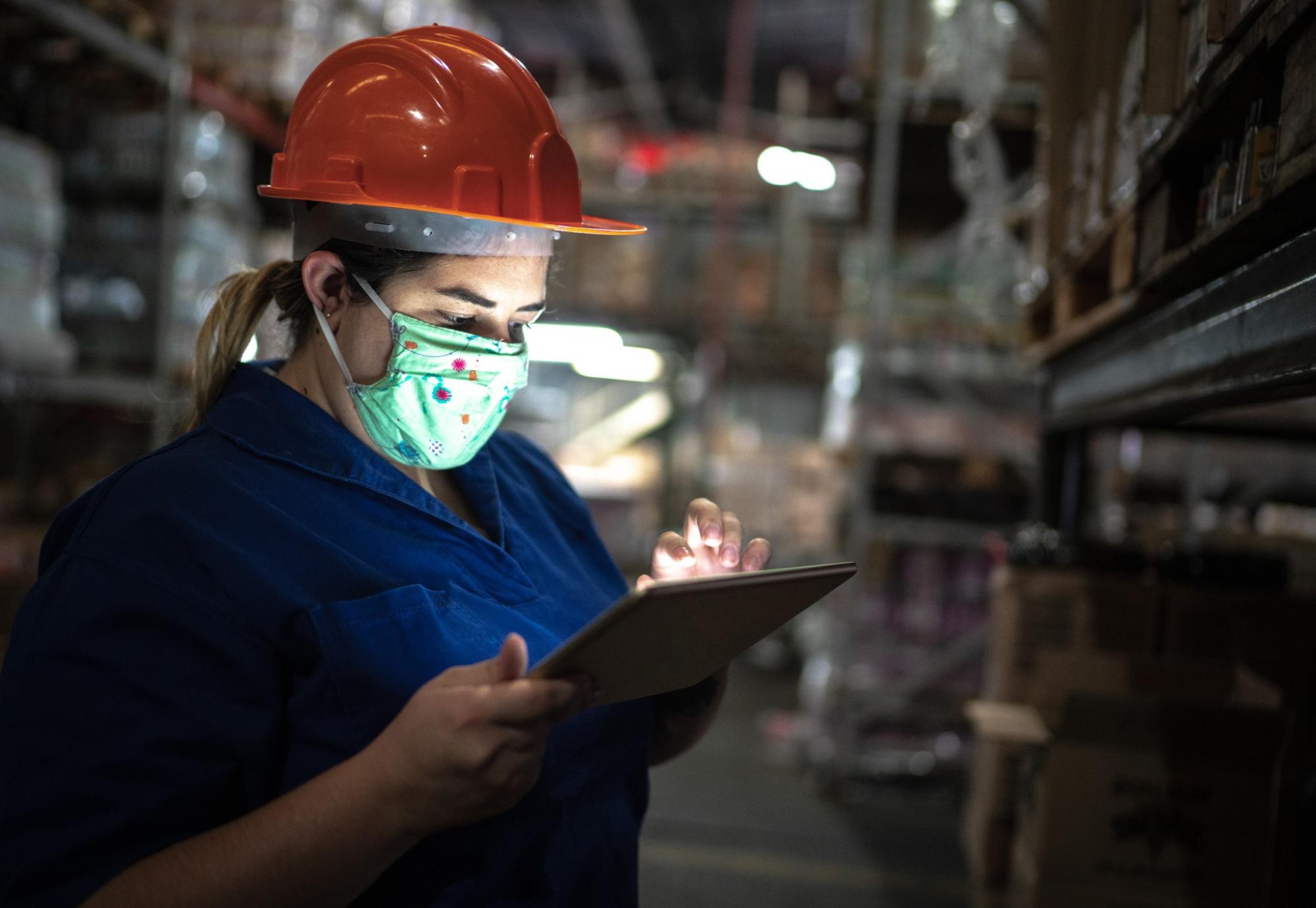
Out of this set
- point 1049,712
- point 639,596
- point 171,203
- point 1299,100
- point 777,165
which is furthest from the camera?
point 777,165

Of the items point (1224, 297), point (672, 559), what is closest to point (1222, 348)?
point (1224, 297)

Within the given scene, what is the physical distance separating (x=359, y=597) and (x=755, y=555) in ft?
1.98

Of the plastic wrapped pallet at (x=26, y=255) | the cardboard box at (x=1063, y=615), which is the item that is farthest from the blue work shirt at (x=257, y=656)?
the plastic wrapped pallet at (x=26, y=255)

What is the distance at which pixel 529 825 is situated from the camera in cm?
133

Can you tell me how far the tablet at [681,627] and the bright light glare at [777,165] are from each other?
8.51 meters

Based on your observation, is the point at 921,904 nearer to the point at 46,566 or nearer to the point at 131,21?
the point at 46,566

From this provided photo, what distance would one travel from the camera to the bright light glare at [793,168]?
9430 millimetres

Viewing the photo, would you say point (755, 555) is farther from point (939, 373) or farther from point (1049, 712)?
point (939, 373)

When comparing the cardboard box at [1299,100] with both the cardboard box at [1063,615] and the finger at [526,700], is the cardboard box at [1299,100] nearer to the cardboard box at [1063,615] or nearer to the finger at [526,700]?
the finger at [526,700]

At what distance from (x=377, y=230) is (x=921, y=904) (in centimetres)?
370

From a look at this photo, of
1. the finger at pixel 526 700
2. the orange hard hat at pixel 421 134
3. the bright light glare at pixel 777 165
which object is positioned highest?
the bright light glare at pixel 777 165

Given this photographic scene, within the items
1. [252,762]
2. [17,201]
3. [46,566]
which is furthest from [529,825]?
[17,201]

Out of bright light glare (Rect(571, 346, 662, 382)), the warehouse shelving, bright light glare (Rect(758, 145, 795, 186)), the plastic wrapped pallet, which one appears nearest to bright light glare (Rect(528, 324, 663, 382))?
bright light glare (Rect(571, 346, 662, 382))

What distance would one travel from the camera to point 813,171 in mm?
10000
